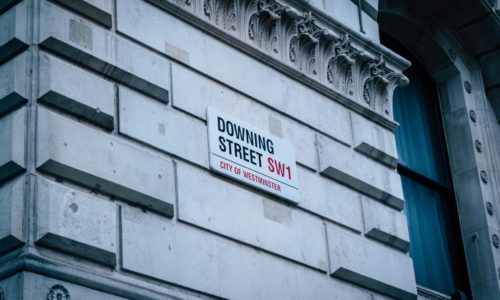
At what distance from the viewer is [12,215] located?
9.58m

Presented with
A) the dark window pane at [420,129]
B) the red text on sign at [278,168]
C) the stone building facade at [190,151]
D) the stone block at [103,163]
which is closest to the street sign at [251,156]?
the red text on sign at [278,168]

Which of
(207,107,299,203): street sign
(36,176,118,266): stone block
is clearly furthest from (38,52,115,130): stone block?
(207,107,299,203): street sign

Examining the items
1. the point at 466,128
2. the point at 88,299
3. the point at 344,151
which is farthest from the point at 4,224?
the point at 466,128

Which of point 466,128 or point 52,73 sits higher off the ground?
point 466,128

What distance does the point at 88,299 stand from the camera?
9609mm

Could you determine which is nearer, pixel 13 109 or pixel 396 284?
pixel 13 109

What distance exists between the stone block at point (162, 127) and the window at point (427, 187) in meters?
5.95

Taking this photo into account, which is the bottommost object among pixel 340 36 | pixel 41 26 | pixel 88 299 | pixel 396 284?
pixel 88 299

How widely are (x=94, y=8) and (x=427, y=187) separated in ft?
26.8

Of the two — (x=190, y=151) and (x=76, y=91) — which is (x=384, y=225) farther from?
(x=76, y=91)

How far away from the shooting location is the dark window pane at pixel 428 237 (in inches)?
661

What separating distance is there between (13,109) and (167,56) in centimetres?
212

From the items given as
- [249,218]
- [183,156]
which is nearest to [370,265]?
[249,218]

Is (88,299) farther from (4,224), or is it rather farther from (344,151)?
(344,151)
